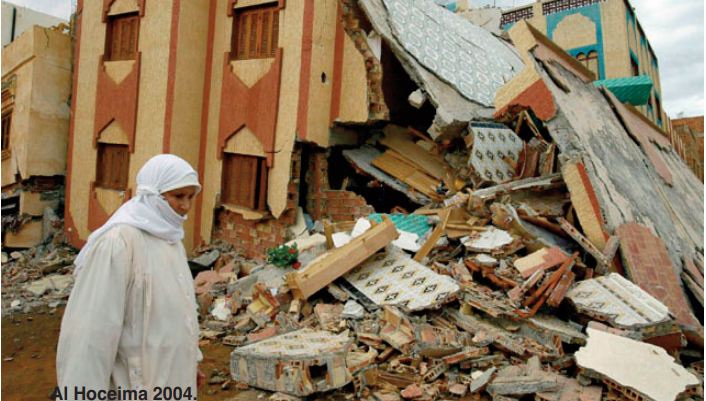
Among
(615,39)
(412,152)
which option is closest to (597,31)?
(615,39)

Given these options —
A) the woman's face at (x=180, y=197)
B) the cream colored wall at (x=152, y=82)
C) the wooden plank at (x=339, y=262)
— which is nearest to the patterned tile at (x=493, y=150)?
the wooden plank at (x=339, y=262)

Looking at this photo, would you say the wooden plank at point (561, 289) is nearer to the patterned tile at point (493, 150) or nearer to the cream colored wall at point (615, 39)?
the patterned tile at point (493, 150)

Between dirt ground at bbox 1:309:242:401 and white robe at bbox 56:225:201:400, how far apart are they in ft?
8.39

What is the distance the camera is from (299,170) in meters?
Answer: 8.98

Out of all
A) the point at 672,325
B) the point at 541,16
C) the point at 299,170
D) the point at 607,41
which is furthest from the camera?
the point at 541,16

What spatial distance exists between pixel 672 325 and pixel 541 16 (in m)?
16.9

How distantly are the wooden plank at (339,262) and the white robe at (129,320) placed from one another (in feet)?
11.9

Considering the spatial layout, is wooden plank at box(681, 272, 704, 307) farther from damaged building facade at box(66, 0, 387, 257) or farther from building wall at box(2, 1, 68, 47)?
building wall at box(2, 1, 68, 47)

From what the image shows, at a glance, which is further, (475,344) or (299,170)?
(299,170)

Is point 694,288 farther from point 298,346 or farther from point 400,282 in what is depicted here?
point 298,346

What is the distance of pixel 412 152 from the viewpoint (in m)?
9.30

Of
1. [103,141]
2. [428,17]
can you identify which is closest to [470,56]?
[428,17]

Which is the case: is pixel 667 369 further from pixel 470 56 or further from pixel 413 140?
pixel 470 56

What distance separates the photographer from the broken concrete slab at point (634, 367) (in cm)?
386
